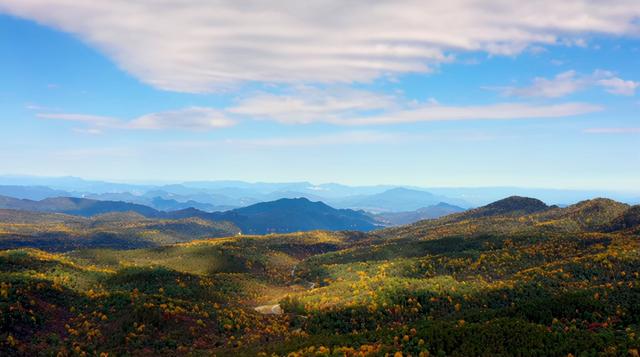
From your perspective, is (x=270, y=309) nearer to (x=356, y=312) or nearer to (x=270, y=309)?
(x=270, y=309)

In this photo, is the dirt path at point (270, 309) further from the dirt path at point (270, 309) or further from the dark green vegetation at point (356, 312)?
the dark green vegetation at point (356, 312)

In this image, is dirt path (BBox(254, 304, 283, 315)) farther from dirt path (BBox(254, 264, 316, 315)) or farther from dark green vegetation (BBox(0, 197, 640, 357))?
dark green vegetation (BBox(0, 197, 640, 357))

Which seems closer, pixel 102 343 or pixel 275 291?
pixel 102 343

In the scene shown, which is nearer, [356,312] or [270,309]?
[356,312]

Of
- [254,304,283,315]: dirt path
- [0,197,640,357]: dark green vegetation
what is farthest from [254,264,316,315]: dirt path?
[0,197,640,357]: dark green vegetation

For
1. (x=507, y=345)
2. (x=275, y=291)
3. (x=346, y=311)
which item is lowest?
(x=275, y=291)

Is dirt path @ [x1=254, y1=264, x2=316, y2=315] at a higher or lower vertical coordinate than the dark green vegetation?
lower

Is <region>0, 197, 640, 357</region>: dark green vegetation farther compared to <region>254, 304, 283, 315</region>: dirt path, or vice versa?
<region>254, 304, 283, 315</region>: dirt path

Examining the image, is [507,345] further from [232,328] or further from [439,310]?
[232,328]

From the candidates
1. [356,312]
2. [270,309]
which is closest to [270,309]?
[270,309]

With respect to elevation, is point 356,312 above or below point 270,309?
above

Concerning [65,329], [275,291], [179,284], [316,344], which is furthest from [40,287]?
[275,291]
